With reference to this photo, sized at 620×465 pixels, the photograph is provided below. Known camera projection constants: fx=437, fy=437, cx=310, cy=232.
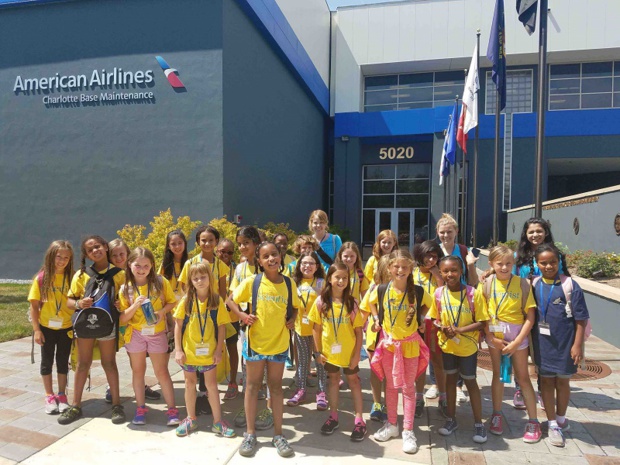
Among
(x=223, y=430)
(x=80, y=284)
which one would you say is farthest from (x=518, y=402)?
(x=80, y=284)

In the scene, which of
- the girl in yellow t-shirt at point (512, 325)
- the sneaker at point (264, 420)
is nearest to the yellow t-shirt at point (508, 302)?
the girl in yellow t-shirt at point (512, 325)

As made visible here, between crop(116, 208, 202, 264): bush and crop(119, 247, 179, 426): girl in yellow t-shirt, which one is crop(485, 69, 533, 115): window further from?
crop(119, 247, 179, 426): girl in yellow t-shirt

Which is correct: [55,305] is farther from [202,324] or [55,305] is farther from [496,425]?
[496,425]

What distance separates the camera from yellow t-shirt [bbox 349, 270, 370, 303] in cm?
418

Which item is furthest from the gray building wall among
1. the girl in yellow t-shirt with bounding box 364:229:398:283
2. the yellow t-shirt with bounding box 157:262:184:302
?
the girl in yellow t-shirt with bounding box 364:229:398:283

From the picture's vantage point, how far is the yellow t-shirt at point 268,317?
3.43m

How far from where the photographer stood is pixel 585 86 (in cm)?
2205

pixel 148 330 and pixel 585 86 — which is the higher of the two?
pixel 585 86

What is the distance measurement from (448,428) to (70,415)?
3.25 m

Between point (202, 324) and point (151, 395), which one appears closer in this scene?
point (202, 324)

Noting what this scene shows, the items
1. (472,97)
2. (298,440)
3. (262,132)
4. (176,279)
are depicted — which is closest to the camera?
(298,440)

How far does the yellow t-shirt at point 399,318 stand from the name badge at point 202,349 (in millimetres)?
1452

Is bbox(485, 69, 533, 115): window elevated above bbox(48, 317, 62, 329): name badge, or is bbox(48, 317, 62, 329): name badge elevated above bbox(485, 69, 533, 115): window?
bbox(485, 69, 533, 115): window

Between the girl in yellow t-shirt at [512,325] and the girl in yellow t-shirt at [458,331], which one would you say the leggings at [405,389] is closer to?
the girl in yellow t-shirt at [458,331]
